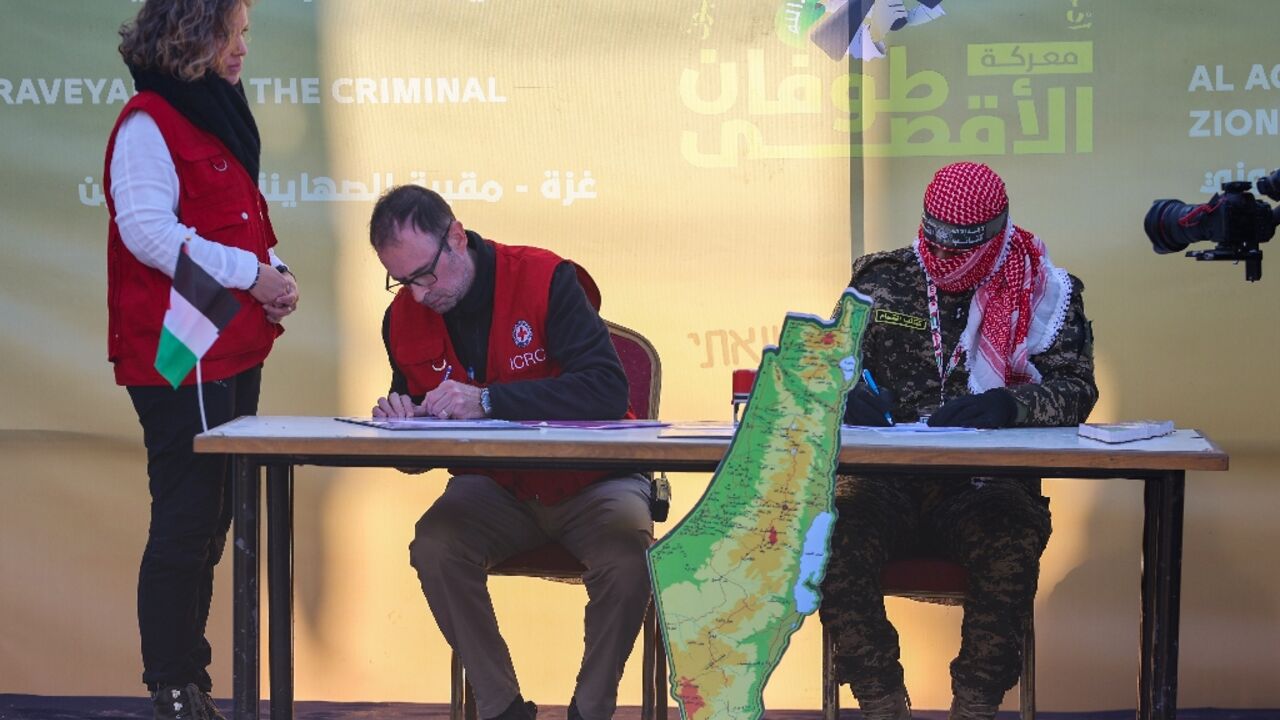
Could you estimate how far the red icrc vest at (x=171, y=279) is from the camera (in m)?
3.35

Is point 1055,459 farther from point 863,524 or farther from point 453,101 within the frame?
point 453,101

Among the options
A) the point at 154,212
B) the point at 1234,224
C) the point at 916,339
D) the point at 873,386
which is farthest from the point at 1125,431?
the point at 154,212

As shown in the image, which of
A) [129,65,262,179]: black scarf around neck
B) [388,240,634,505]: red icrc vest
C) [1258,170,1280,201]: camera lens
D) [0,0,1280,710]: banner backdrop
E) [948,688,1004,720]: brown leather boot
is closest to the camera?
[1258,170,1280,201]: camera lens

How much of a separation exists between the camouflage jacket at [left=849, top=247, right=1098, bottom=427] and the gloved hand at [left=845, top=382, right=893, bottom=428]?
0.22 metres

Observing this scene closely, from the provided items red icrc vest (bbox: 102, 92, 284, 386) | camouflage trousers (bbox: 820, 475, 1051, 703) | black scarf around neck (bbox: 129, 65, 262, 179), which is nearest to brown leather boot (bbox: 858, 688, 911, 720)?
camouflage trousers (bbox: 820, 475, 1051, 703)

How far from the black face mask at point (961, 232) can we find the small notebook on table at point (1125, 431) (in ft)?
1.63

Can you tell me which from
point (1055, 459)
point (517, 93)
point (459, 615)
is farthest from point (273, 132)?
point (1055, 459)

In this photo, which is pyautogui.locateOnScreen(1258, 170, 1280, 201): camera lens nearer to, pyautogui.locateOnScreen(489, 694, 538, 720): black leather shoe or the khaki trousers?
the khaki trousers

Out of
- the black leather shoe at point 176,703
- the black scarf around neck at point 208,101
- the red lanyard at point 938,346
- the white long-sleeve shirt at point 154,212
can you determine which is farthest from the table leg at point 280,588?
the red lanyard at point 938,346

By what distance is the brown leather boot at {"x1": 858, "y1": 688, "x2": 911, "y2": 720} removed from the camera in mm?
3172

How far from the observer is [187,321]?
329 cm

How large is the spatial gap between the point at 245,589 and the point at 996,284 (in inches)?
66.7

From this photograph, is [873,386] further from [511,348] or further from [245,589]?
[245,589]

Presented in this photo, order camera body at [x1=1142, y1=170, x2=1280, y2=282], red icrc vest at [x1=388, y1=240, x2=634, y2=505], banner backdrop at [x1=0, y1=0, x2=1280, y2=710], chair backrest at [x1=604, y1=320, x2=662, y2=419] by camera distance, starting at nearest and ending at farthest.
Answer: camera body at [x1=1142, y1=170, x2=1280, y2=282]
red icrc vest at [x1=388, y1=240, x2=634, y2=505]
chair backrest at [x1=604, y1=320, x2=662, y2=419]
banner backdrop at [x1=0, y1=0, x2=1280, y2=710]
